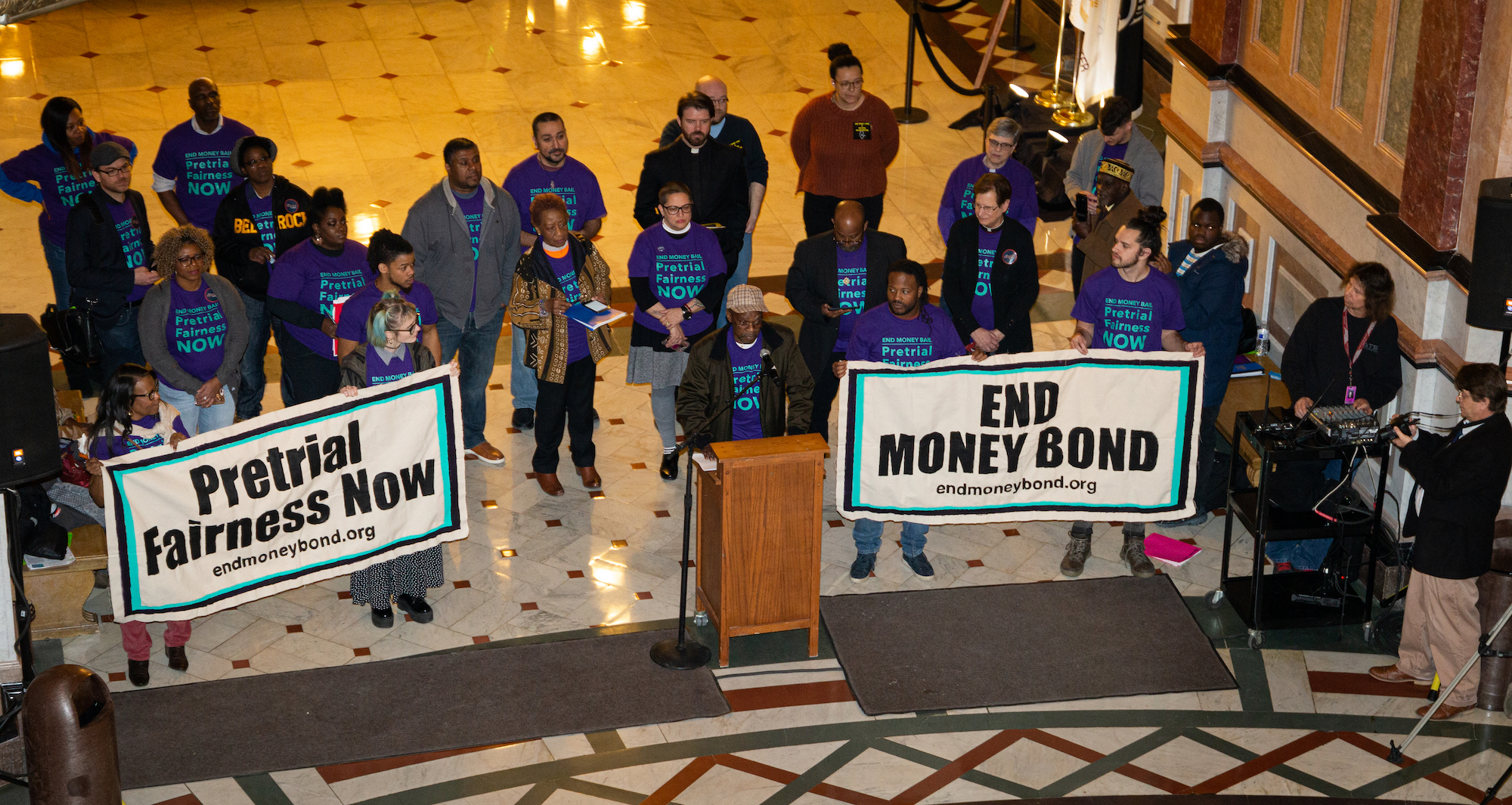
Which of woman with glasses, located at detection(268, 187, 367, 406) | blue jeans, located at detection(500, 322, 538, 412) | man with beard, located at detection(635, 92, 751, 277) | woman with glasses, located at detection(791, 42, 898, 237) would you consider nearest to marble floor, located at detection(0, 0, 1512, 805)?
blue jeans, located at detection(500, 322, 538, 412)

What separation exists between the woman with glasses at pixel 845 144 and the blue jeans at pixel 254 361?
3.19m

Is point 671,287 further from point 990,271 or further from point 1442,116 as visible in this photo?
point 1442,116

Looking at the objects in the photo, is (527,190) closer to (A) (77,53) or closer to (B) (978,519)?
(B) (978,519)

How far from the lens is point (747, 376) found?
278 inches

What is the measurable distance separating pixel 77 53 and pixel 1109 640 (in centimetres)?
1161

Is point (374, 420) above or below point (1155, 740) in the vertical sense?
above

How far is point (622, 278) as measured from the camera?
1069 cm

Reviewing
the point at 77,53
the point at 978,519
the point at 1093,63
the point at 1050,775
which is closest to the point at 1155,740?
the point at 1050,775

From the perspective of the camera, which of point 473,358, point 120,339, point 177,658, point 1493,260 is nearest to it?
point 1493,260

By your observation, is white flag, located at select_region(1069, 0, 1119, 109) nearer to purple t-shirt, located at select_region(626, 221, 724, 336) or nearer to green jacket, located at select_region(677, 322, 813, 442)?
purple t-shirt, located at select_region(626, 221, 724, 336)

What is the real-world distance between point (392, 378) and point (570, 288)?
115 centimetres

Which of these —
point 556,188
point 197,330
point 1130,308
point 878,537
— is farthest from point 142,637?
point 1130,308

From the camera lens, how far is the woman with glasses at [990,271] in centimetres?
773

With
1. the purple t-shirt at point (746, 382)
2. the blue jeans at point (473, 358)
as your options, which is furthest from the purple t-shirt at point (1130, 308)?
the blue jeans at point (473, 358)
